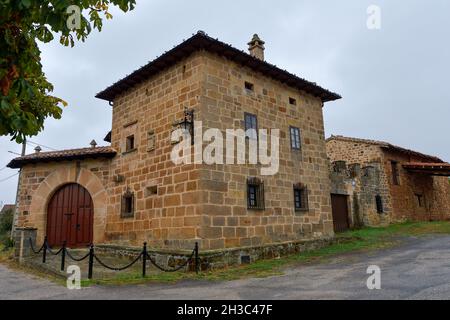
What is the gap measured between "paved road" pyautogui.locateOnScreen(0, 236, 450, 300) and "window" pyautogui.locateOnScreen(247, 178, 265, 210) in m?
2.36

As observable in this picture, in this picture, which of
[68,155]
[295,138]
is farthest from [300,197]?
[68,155]

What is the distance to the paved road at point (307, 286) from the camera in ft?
17.3

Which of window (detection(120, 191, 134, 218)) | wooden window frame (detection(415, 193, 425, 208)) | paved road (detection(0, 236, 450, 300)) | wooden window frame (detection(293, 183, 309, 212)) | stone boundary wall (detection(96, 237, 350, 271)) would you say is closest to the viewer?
paved road (detection(0, 236, 450, 300))

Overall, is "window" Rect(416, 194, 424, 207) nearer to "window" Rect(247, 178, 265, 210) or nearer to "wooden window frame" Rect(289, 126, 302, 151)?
"wooden window frame" Rect(289, 126, 302, 151)

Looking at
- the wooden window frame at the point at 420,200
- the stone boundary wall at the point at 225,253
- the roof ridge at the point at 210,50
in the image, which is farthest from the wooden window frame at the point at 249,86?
the wooden window frame at the point at 420,200

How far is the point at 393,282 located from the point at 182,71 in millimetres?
7522

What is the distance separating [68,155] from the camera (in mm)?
12430

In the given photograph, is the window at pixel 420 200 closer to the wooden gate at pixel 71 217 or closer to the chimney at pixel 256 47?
the chimney at pixel 256 47

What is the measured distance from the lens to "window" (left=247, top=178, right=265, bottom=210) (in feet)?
33.6

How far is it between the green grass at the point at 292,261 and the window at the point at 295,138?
3.43 m

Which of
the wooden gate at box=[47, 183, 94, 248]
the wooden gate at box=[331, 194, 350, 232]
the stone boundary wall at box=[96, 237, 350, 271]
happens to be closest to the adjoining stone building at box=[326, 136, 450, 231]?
the wooden gate at box=[331, 194, 350, 232]

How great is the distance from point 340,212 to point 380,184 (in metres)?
3.62

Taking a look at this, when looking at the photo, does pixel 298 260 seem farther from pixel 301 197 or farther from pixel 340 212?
pixel 340 212

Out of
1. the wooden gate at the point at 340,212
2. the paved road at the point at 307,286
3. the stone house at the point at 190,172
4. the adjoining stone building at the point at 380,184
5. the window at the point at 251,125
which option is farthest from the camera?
the adjoining stone building at the point at 380,184
